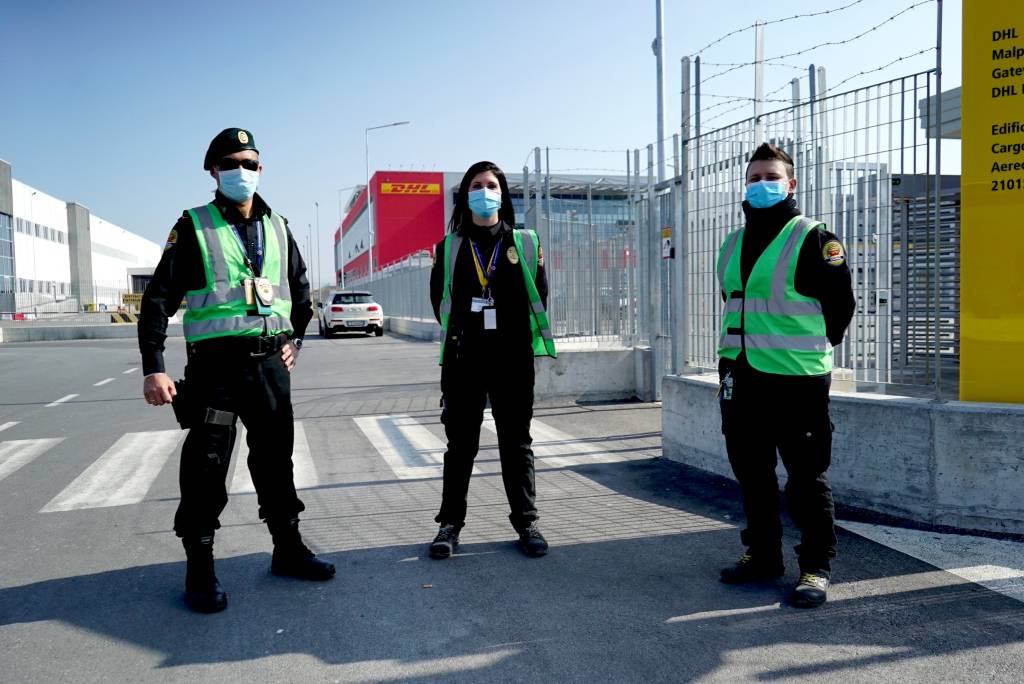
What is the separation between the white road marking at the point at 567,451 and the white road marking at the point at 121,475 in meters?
2.78

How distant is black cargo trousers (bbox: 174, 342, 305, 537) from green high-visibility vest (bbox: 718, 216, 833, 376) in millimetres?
2302

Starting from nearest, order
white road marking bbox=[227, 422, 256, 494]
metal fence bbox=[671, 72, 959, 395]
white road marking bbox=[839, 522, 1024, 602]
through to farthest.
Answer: white road marking bbox=[839, 522, 1024, 602], metal fence bbox=[671, 72, 959, 395], white road marking bbox=[227, 422, 256, 494]

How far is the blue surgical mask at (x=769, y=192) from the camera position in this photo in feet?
11.8

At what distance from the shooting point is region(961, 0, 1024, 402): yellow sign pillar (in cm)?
416

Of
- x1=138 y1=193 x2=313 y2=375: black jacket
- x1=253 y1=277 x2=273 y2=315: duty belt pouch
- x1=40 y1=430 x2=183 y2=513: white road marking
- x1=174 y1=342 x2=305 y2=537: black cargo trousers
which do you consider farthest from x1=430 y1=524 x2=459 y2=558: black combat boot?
x1=40 y1=430 x2=183 y2=513: white road marking

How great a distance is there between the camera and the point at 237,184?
3713mm

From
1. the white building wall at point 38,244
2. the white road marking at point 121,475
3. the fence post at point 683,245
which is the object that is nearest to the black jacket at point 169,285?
the white road marking at point 121,475

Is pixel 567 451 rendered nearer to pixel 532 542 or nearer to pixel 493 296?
pixel 532 542

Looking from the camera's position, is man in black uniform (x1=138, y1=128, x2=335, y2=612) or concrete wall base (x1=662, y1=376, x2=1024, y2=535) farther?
concrete wall base (x1=662, y1=376, x2=1024, y2=535)

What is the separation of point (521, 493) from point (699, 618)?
4.21ft

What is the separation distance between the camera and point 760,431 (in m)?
3.65

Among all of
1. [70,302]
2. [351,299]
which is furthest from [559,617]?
[70,302]

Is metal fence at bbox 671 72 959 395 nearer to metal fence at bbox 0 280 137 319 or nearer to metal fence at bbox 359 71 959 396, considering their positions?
metal fence at bbox 359 71 959 396

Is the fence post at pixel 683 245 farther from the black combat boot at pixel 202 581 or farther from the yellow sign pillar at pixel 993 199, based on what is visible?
the black combat boot at pixel 202 581
